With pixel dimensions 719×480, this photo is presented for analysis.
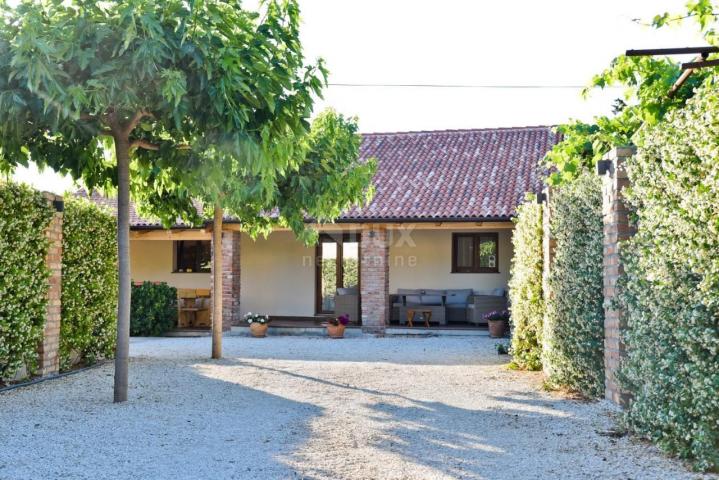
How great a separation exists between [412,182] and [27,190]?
34.7 ft

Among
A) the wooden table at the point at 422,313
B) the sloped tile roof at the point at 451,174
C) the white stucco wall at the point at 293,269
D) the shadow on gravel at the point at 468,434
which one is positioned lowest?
the shadow on gravel at the point at 468,434

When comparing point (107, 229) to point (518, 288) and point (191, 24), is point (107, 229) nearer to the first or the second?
point (191, 24)

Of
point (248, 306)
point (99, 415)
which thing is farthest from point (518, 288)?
point (248, 306)

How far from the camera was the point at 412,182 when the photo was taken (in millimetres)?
17547

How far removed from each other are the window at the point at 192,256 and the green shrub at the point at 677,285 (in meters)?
14.8

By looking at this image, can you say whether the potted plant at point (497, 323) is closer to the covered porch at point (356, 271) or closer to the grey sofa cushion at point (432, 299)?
the covered porch at point (356, 271)

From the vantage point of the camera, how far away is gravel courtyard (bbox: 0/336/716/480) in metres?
4.89

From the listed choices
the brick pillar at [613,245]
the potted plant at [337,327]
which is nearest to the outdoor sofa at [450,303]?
the potted plant at [337,327]

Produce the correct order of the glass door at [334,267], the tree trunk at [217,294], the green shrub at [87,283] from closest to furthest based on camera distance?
the green shrub at [87,283], the tree trunk at [217,294], the glass door at [334,267]

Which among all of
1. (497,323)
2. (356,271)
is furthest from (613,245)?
(356,271)

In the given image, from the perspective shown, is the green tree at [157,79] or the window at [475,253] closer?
the green tree at [157,79]

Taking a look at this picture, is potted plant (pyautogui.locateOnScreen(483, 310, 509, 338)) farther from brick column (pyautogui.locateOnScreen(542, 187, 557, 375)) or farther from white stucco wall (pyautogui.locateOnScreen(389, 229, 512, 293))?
brick column (pyautogui.locateOnScreen(542, 187, 557, 375))

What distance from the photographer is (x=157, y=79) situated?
20.1 feet

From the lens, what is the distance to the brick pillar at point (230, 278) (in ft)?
53.4
